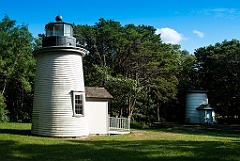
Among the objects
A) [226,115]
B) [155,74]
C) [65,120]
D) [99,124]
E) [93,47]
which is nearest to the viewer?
[65,120]

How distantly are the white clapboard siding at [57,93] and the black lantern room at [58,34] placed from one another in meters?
0.52

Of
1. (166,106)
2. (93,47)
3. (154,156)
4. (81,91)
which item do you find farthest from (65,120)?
(166,106)

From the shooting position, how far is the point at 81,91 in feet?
56.7

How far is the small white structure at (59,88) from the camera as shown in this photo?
1646 centimetres

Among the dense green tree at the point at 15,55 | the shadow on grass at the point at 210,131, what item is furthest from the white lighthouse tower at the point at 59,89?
the dense green tree at the point at 15,55

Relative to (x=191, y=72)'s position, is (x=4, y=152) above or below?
below

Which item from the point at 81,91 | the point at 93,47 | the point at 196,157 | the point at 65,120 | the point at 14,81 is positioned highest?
the point at 93,47

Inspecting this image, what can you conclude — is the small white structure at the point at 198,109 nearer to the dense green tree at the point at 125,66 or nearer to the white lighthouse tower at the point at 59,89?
the dense green tree at the point at 125,66

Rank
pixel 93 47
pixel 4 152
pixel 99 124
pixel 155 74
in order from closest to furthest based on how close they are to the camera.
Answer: pixel 4 152 → pixel 99 124 → pixel 155 74 → pixel 93 47

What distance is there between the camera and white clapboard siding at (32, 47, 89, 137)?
16.4 metres

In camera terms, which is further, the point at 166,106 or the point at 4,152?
the point at 166,106

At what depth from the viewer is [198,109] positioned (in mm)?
40312

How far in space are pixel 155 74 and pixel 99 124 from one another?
14.1 meters

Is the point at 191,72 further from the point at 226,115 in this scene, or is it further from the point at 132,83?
the point at 132,83
